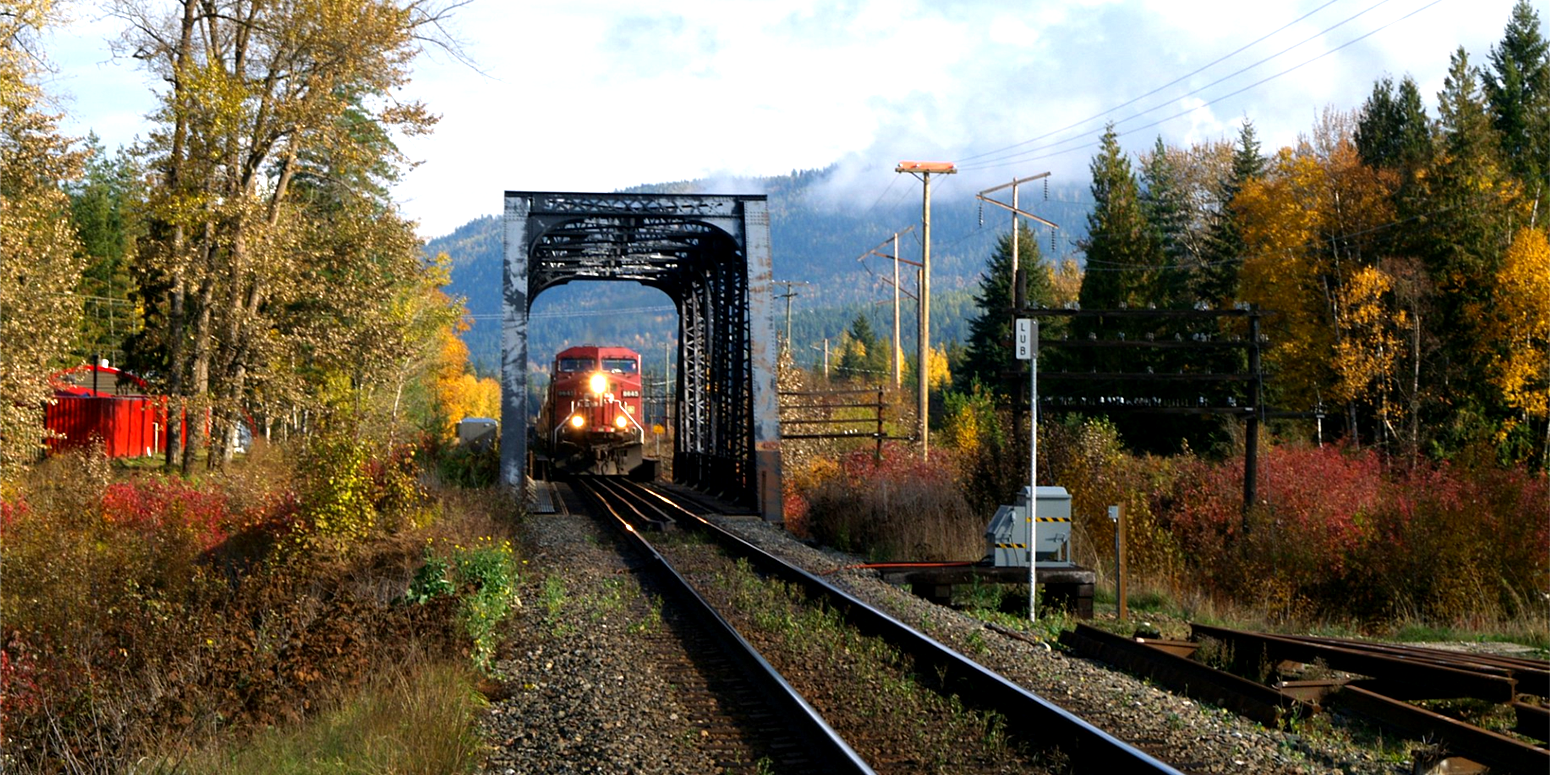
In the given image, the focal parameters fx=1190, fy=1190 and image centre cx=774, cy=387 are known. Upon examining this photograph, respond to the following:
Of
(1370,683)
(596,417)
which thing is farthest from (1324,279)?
(1370,683)

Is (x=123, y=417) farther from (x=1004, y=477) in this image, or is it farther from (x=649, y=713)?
(x=649, y=713)

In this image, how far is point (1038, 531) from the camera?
1326cm

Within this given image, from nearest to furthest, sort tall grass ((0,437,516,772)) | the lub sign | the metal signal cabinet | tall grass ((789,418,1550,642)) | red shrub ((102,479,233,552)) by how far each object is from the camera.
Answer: tall grass ((0,437,516,772))
the lub sign
the metal signal cabinet
tall grass ((789,418,1550,642))
red shrub ((102,479,233,552))

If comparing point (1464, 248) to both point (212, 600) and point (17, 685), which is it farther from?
point (17, 685)

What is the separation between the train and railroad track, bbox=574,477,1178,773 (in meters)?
23.6

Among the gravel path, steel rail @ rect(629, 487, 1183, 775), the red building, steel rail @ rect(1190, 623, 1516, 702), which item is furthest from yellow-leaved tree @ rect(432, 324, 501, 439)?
steel rail @ rect(1190, 623, 1516, 702)

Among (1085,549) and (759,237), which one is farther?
(759,237)

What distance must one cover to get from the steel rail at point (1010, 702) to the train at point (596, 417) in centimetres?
2574

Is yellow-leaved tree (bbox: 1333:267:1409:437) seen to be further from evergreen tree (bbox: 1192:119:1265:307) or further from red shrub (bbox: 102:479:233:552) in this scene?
red shrub (bbox: 102:479:233:552)

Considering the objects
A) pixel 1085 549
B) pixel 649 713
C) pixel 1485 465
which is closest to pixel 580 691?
pixel 649 713

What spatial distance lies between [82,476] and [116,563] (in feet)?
19.6

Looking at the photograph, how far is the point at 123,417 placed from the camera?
142 ft

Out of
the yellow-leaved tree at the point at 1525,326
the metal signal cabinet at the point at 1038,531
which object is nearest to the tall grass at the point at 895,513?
the metal signal cabinet at the point at 1038,531

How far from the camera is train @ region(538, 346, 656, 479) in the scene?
3750 cm
